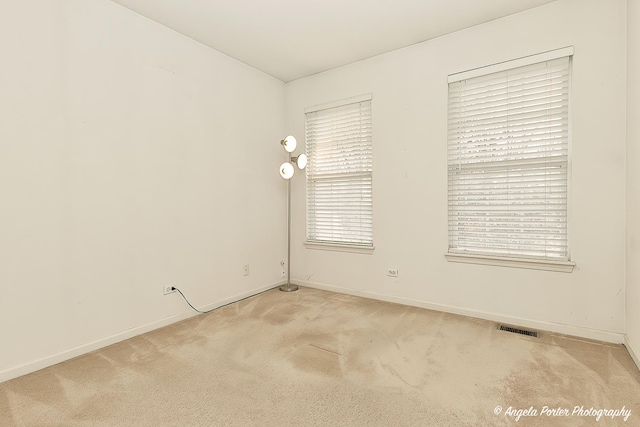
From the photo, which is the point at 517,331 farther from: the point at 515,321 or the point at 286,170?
the point at 286,170

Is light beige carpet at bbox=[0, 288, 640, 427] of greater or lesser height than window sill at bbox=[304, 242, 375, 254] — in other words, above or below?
below

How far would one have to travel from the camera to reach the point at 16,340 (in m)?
2.04

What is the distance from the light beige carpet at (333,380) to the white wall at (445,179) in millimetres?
320

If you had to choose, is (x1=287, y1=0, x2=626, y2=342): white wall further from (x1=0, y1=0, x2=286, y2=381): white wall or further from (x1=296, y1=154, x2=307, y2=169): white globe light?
(x1=0, y1=0, x2=286, y2=381): white wall

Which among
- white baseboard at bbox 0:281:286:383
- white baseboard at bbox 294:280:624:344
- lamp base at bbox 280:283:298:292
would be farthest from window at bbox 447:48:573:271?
white baseboard at bbox 0:281:286:383

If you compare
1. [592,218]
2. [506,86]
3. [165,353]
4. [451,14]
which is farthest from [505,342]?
[451,14]

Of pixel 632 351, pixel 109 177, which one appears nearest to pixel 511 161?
pixel 632 351

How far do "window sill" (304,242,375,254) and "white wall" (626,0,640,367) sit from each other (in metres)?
2.07

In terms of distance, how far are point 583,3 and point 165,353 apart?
4158 mm

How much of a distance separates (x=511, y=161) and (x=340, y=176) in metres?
1.78

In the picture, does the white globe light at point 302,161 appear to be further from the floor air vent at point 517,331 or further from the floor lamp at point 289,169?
the floor air vent at point 517,331

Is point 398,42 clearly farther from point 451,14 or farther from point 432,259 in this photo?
point 432,259

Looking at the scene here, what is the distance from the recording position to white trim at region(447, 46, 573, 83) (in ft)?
8.36

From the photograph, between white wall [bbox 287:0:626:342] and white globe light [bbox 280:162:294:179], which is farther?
white globe light [bbox 280:162:294:179]
